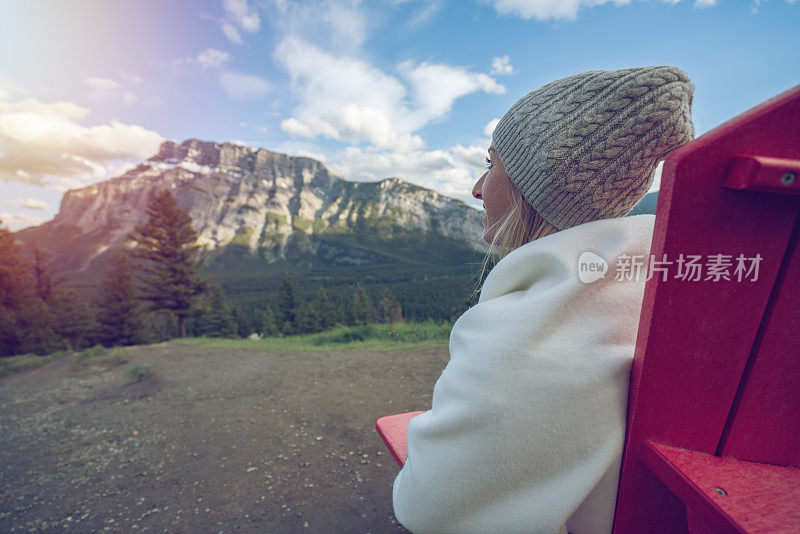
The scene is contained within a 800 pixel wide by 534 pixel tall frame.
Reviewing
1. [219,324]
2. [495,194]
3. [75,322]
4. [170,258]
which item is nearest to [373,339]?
[495,194]

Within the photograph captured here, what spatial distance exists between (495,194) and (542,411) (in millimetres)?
868

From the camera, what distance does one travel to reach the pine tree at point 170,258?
20359mm

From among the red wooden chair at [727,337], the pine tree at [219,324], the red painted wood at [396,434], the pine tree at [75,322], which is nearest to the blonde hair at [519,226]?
the red wooden chair at [727,337]

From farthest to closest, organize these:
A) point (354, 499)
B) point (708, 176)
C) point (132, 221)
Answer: point (132, 221), point (354, 499), point (708, 176)

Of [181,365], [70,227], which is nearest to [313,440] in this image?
[181,365]

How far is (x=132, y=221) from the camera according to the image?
152 m

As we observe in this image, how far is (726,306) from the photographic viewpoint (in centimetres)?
61

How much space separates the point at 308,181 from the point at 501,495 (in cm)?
17054

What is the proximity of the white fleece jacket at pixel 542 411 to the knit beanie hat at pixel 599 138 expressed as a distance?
0.60 ft

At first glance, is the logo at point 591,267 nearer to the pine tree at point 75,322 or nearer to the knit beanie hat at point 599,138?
the knit beanie hat at point 599,138

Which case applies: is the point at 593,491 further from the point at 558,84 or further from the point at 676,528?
the point at 558,84

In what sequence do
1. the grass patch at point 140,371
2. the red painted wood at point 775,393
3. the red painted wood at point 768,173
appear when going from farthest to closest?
1. the grass patch at point 140,371
2. the red painted wood at point 775,393
3. the red painted wood at point 768,173

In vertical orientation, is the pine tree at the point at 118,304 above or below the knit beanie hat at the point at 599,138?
below

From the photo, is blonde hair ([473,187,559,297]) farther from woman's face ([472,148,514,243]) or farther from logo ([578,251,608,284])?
logo ([578,251,608,284])
